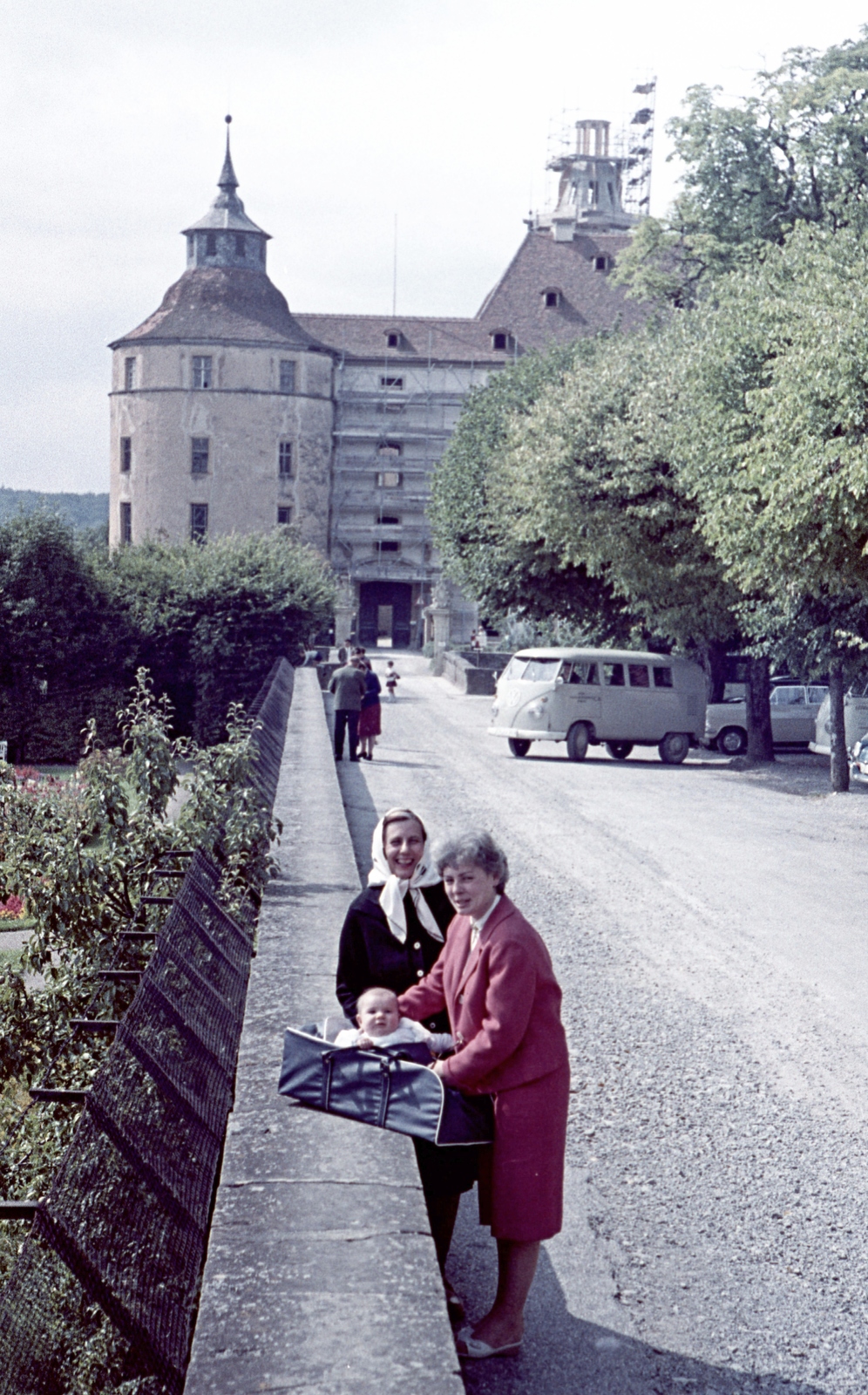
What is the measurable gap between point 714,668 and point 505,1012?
30.6 meters

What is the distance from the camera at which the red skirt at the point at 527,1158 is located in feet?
15.2

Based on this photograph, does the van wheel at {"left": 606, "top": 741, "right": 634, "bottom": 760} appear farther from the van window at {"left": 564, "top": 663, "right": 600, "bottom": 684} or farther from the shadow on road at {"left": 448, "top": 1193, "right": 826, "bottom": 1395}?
the shadow on road at {"left": 448, "top": 1193, "right": 826, "bottom": 1395}

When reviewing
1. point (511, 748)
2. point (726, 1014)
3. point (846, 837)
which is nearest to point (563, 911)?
point (726, 1014)

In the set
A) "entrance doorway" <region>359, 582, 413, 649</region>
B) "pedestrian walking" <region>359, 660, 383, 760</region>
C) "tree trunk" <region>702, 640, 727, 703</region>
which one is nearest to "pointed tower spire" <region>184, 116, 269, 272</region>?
"entrance doorway" <region>359, 582, 413, 649</region>

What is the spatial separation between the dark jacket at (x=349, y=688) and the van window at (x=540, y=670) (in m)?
5.46

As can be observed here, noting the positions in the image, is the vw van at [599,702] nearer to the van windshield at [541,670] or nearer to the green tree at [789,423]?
the van windshield at [541,670]

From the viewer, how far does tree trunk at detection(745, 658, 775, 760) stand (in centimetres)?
3022

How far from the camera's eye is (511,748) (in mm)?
29656

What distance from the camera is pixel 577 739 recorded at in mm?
28891

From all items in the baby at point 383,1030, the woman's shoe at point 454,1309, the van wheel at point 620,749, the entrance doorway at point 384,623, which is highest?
the entrance doorway at point 384,623

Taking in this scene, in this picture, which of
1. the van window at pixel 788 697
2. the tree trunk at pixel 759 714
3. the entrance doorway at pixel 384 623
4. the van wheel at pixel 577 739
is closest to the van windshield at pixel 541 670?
the van wheel at pixel 577 739

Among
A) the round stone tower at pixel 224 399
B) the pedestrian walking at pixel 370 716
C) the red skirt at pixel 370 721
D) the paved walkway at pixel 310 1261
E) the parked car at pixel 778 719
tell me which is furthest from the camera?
the round stone tower at pixel 224 399

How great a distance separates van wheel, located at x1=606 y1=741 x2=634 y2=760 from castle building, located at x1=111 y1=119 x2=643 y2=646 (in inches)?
1941

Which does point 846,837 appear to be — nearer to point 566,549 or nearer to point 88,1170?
point 566,549
